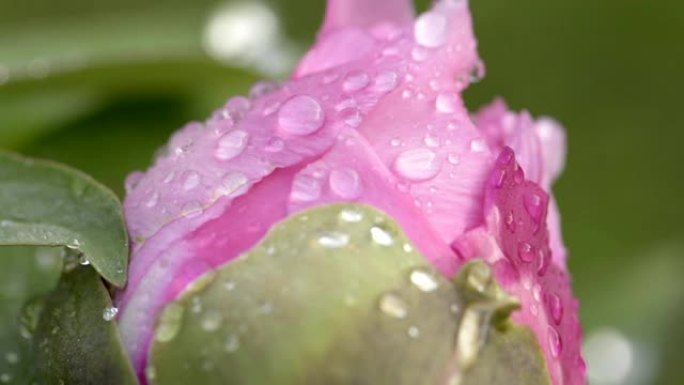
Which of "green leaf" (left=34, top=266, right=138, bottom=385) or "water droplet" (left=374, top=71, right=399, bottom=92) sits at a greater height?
"water droplet" (left=374, top=71, right=399, bottom=92)

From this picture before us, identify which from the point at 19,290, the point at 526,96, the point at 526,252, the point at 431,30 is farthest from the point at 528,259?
the point at 526,96

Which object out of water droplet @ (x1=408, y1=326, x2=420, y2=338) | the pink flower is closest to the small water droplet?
the pink flower

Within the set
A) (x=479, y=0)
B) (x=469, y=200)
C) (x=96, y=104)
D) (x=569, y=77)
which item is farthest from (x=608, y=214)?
(x=469, y=200)

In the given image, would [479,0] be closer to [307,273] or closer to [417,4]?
[417,4]

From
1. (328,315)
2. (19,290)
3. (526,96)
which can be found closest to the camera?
(328,315)

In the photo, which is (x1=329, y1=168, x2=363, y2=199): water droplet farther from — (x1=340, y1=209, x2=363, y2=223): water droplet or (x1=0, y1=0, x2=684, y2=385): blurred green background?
(x1=0, y1=0, x2=684, y2=385): blurred green background

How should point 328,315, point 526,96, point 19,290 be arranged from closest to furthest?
1. point 328,315
2. point 19,290
3. point 526,96

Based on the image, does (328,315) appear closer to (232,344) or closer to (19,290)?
(232,344)

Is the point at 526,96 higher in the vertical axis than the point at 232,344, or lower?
lower
